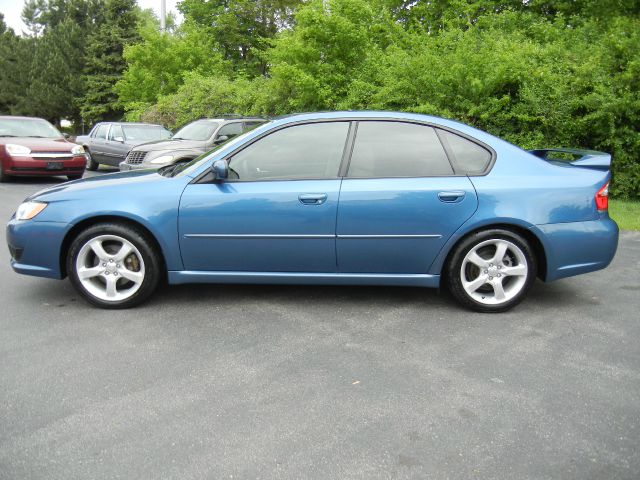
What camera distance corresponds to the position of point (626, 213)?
9.05m

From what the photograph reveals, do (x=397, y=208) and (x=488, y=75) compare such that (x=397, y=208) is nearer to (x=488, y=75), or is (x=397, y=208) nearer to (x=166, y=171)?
(x=166, y=171)

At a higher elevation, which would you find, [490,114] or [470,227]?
[490,114]

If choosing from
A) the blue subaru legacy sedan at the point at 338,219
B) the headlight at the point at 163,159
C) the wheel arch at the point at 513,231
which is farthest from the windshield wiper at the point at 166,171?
the headlight at the point at 163,159

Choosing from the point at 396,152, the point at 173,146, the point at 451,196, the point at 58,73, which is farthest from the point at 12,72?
the point at 451,196

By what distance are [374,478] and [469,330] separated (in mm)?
1955

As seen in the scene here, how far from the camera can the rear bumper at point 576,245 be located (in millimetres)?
4438

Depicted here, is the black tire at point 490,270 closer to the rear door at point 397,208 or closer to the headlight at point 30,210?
the rear door at point 397,208

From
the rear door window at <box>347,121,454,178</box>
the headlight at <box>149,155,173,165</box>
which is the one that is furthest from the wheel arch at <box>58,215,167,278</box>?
the headlight at <box>149,155,173,165</box>

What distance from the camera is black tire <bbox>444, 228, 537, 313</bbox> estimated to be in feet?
14.6

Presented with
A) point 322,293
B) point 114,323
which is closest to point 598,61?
point 322,293

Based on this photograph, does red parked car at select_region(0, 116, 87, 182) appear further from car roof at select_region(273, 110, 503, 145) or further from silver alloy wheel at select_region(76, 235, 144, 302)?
car roof at select_region(273, 110, 503, 145)

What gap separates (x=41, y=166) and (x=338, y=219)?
1036cm

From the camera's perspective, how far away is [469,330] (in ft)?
13.7

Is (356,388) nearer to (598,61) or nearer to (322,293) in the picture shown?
(322,293)
